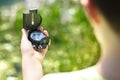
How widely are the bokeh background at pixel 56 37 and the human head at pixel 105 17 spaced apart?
1406 millimetres

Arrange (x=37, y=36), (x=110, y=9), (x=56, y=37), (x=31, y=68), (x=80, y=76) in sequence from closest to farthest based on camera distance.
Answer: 1. (x=110, y=9)
2. (x=80, y=76)
3. (x=31, y=68)
4. (x=37, y=36)
5. (x=56, y=37)

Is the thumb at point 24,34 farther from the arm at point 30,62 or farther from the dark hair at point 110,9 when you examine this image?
the dark hair at point 110,9

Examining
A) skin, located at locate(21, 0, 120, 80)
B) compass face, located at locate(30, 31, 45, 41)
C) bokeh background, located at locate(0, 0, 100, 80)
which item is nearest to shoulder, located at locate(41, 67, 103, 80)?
skin, located at locate(21, 0, 120, 80)

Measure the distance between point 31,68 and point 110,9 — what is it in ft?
1.33

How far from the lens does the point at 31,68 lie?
1.50 m

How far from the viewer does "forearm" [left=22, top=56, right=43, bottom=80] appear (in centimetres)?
150

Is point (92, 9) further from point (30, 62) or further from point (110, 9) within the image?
point (30, 62)

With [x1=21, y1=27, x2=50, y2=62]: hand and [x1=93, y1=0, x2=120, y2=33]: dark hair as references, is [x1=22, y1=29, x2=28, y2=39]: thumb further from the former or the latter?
[x1=93, y1=0, x2=120, y2=33]: dark hair

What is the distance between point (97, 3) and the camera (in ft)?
3.96

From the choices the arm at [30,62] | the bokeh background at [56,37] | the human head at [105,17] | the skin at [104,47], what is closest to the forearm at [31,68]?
the arm at [30,62]

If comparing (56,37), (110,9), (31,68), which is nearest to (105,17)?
(110,9)

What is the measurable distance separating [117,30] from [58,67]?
61.4 inches

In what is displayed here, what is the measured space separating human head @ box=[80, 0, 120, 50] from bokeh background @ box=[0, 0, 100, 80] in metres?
1.41

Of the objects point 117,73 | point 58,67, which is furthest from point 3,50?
point 117,73
